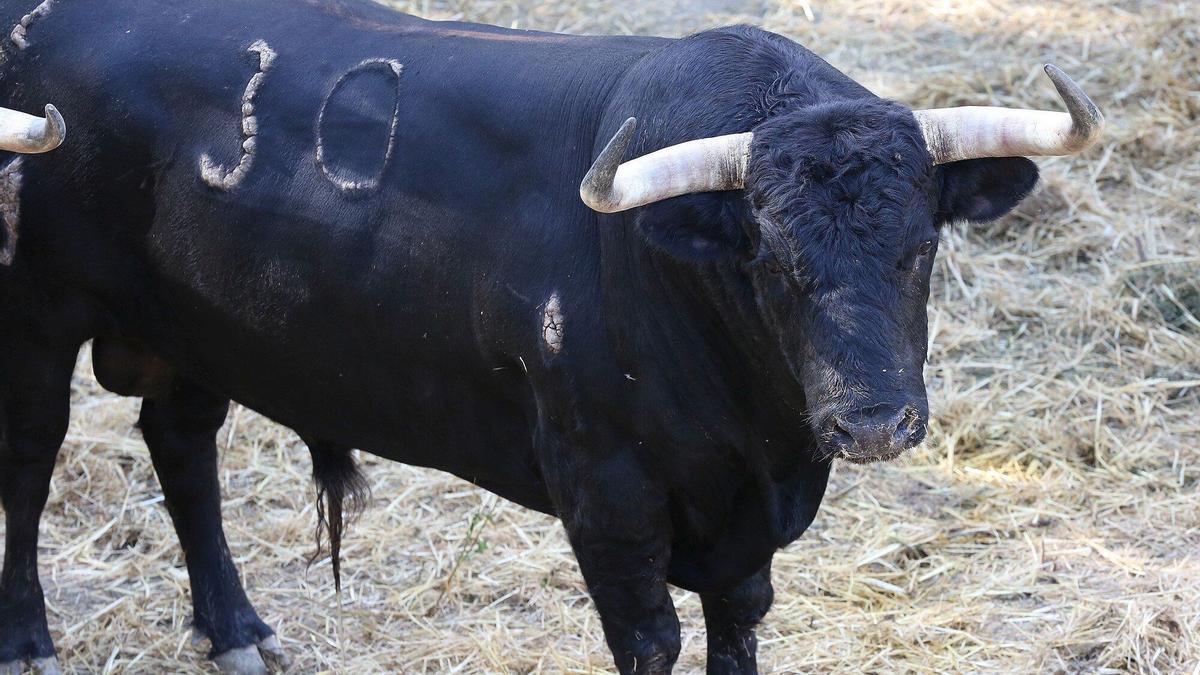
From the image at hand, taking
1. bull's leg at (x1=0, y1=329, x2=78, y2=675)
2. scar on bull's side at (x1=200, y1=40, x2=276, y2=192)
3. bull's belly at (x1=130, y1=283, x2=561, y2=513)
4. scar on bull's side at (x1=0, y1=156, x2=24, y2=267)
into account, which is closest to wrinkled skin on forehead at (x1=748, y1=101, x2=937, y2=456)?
bull's belly at (x1=130, y1=283, x2=561, y2=513)

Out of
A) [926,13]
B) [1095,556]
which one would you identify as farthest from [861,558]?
[926,13]

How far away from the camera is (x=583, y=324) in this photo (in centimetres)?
340

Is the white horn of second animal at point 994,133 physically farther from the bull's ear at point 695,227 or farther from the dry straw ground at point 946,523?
the dry straw ground at point 946,523

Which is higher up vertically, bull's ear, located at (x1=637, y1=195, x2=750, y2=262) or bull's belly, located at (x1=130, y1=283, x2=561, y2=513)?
bull's ear, located at (x1=637, y1=195, x2=750, y2=262)

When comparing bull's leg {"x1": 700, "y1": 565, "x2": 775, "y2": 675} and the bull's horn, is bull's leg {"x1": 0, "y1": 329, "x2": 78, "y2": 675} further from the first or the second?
bull's leg {"x1": 700, "y1": 565, "x2": 775, "y2": 675}

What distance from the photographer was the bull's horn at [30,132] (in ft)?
11.0

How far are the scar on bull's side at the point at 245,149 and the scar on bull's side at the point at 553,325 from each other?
946 millimetres

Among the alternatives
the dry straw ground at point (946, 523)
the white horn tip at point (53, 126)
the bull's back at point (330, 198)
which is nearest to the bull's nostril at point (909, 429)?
the bull's back at point (330, 198)

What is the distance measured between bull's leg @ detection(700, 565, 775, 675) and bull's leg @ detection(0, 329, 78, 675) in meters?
2.01

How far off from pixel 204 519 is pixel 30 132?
176 centimetres

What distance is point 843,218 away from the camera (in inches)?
117

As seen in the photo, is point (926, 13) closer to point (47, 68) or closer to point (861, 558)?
point (861, 558)

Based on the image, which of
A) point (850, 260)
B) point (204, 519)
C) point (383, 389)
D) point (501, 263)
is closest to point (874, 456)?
point (850, 260)

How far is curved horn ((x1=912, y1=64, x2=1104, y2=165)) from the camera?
9.71 feet
